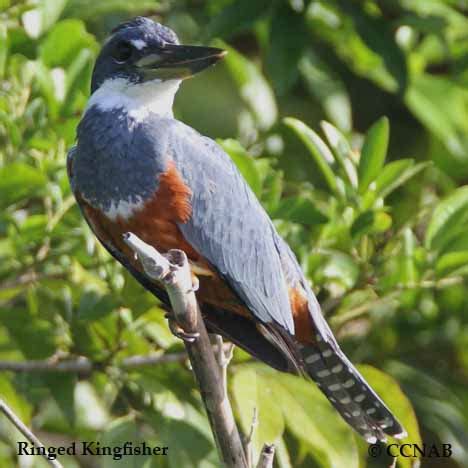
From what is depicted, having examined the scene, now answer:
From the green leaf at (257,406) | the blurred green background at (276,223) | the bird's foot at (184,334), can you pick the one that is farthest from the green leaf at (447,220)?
the bird's foot at (184,334)

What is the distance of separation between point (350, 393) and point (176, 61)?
1.37 meters

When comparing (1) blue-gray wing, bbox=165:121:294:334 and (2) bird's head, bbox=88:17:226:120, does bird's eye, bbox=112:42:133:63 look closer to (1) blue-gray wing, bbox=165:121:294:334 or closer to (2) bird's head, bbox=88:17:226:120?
(2) bird's head, bbox=88:17:226:120

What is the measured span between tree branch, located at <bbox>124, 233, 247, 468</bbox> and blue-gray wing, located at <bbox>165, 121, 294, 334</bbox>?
467mm

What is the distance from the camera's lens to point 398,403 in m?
5.19

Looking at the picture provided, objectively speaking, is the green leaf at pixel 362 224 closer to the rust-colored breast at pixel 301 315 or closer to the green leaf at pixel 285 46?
the rust-colored breast at pixel 301 315

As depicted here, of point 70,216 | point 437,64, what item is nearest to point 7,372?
point 70,216

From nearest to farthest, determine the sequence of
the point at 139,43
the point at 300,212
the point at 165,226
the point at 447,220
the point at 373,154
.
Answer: the point at 165,226 < the point at 139,43 < the point at 300,212 < the point at 373,154 < the point at 447,220

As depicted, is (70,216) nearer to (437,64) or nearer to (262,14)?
(262,14)

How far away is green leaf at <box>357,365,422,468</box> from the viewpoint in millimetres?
5133

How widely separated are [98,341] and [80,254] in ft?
1.14

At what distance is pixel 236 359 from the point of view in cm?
537

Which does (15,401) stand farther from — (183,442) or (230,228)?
(230,228)

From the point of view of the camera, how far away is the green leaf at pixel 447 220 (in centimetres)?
539

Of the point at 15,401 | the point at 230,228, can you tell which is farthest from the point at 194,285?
the point at 15,401
